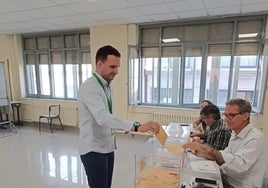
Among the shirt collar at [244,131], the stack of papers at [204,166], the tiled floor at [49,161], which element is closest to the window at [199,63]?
the tiled floor at [49,161]

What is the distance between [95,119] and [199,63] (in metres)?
3.59

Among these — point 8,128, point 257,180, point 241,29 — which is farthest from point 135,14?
point 8,128

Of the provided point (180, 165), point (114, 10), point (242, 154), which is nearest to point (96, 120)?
point (180, 165)

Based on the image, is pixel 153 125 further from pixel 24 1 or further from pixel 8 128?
pixel 8 128

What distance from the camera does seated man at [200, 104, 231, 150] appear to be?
1.99 meters

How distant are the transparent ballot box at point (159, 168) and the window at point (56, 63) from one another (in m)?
4.35

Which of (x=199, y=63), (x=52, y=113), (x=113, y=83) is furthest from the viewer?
(x=52, y=113)

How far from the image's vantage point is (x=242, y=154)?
4.41 ft

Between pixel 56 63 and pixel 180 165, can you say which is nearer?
pixel 180 165

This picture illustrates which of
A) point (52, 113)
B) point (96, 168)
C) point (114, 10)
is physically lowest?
point (52, 113)

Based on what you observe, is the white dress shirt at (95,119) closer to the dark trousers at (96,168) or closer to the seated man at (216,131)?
the dark trousers at (96,168)

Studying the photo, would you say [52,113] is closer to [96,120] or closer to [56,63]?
[56,63]

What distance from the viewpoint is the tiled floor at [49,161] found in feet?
9.41

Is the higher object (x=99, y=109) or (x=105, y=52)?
(x=105, y=52)
